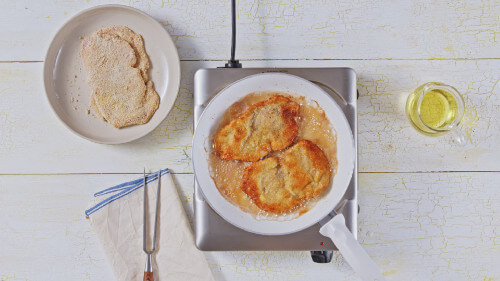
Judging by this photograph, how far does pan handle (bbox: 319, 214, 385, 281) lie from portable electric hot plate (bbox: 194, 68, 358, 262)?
0.08 m

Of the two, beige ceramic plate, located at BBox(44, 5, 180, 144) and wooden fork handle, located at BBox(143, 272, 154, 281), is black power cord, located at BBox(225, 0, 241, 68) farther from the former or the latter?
wooden fork handle, located at BBox(143, 272, 154, 281)

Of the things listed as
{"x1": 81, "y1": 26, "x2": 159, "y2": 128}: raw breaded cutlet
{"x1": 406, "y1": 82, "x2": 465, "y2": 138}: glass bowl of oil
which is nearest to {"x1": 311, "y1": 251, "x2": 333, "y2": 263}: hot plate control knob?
{"x1": 406, "y1": 82, "x2": 465, "y2": 138}: glass bowl of oil

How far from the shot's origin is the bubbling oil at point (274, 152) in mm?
699

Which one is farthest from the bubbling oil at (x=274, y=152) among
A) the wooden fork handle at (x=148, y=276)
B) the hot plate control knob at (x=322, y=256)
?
the wooden fork handle at (x=148, y=276)

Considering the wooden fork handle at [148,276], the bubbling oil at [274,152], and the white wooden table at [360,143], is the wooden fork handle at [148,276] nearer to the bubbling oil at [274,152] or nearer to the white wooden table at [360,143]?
the white wooden table at [360,143]

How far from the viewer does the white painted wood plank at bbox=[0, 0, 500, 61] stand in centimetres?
82

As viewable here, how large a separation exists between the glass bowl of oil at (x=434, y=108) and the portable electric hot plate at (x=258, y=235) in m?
0.14

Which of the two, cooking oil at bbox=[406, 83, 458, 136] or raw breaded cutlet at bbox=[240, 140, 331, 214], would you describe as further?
cooking oil at bbox=[406, 83, 458, 136]

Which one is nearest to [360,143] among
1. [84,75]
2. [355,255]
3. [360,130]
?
[360,130]

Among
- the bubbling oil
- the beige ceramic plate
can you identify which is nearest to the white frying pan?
the bubbling oil

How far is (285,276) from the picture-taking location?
0.83 m

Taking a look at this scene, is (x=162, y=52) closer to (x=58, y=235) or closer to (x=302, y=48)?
(x=302, y=48)

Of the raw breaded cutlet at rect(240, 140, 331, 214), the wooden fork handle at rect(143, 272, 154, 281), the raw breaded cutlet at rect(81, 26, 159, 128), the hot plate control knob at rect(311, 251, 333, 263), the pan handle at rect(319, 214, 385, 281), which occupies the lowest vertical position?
the wooden fork handle at rect(143, 272, 154, 281)

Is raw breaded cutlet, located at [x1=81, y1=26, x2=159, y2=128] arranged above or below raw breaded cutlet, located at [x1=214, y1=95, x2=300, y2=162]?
above
